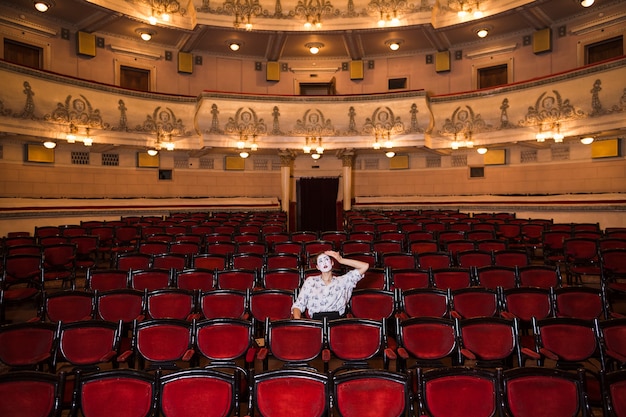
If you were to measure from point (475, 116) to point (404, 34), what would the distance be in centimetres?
436

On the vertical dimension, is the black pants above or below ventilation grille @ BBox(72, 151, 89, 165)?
below

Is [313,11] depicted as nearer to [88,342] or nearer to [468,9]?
[468,9]

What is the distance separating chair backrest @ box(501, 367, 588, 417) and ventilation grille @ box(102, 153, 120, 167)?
15468mm

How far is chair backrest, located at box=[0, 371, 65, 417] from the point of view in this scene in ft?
8.42

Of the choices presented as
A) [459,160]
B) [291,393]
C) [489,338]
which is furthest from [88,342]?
[459,160]

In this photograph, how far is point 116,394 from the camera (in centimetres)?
266

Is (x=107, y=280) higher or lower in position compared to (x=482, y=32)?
lower

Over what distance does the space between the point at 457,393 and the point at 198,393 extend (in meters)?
1.63

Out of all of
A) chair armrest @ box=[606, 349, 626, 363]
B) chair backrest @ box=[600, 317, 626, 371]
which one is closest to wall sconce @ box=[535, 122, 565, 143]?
chair backrest @ box=[600, 317, 626, 371]

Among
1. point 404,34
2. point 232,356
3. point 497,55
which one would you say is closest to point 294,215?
point 404,34

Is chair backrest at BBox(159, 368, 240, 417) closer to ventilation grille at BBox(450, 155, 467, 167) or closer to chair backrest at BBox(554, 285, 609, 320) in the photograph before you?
chair backrest at BBox(554, 285, 609, 320)

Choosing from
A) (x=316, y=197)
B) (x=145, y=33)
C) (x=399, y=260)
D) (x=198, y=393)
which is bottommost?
(x=198, y=393)

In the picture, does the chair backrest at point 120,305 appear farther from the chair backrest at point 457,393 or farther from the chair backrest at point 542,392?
the chair backrest at point 542,392

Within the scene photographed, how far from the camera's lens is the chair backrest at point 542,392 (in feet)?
8.53
